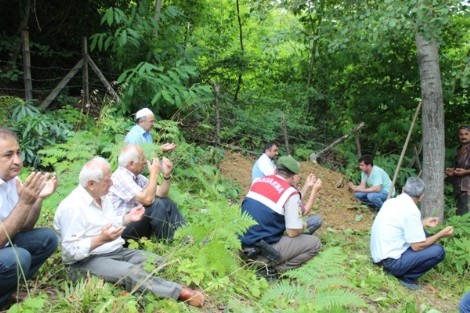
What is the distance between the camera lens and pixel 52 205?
466 cm

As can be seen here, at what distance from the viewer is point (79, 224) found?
341 centimetres

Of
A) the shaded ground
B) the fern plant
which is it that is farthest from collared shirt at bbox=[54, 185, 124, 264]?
the shaded ground

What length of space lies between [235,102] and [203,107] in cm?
233

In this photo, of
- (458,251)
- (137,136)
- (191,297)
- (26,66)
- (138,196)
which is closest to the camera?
(191,297)

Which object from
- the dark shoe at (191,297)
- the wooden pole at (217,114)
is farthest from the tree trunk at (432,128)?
the dark shoe at (191,297)

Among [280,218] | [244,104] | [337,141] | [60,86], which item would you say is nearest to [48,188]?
[280,218]

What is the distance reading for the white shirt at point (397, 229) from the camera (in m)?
5.08

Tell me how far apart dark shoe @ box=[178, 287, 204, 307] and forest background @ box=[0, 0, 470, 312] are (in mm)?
170

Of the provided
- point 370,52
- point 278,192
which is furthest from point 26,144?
point 370,52

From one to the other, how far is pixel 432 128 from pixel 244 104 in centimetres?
507

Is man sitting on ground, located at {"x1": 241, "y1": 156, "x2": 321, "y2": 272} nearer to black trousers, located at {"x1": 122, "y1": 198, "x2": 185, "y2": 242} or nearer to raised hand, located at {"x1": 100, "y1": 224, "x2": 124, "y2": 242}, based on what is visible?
black trousers, located at {"x1": 122, "y1": 198, "x2": 185, "y2": 242}

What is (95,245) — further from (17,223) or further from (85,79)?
(85,79)

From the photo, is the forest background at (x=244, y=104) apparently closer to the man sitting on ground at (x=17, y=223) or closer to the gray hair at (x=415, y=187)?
the man sitting on ground at (x=17, y=223)

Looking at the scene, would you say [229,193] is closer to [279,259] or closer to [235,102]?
[279,259]
